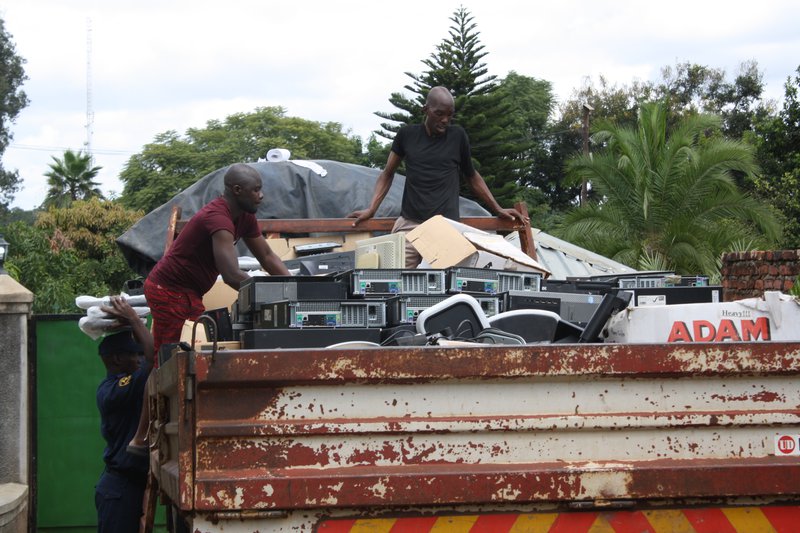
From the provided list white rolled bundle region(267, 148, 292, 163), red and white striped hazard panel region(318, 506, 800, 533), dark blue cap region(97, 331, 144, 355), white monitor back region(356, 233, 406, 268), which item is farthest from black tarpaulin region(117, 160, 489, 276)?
red and white striped hazard panel region(318, 506, 800, 533)

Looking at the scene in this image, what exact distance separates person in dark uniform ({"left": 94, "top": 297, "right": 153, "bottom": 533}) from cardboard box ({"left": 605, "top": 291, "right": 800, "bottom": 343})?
2.33m

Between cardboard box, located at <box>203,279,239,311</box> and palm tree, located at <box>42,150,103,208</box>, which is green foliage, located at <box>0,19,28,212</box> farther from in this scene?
cardboard box, located at <box>203,279,239,311</box>

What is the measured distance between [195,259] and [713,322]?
271cm

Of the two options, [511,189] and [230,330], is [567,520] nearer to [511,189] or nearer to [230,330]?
[230,330]

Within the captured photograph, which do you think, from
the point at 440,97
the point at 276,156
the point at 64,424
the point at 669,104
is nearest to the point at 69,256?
the point at 276,156

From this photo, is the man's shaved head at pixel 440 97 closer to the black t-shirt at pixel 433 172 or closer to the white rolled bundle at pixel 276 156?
the black t-shirt at pixel 433 172

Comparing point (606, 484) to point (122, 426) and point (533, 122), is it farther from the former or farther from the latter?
point (533, 122)

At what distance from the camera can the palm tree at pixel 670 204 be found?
18.5 meters

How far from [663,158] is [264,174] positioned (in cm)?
1166

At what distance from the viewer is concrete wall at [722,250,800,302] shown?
10875 mm

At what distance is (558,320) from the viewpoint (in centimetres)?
408

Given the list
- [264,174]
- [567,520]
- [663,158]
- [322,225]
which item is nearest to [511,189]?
[663,158]

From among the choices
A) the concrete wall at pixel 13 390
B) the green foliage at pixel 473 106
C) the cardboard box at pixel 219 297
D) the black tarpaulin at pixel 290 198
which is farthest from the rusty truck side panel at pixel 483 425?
the green foliage at pixel 473 106

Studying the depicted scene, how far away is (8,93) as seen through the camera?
44.6 metres
